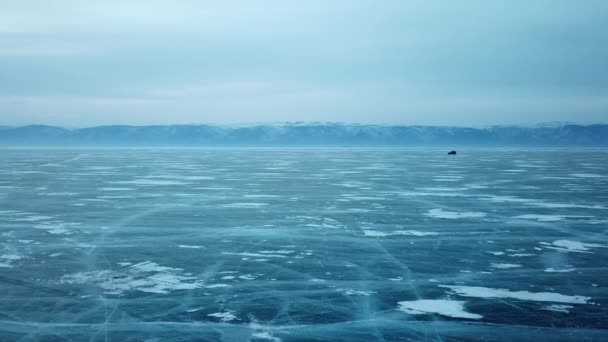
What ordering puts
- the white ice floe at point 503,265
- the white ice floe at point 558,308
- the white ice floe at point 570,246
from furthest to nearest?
the white ice floe at point 570,246 → the white ice floe at point 503,265 → the white ice floe at point 558,308

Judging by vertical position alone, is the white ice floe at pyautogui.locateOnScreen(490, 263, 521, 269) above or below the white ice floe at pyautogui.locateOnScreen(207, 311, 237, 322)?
below

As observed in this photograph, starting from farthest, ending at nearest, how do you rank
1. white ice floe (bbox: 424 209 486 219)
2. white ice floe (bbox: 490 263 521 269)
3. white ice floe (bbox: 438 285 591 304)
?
white ice floe (bbox: 424 209 486 219) < white ice floe (bbox: 490 263 521 269) < white ice floe (bbox: 438 285 591 304)

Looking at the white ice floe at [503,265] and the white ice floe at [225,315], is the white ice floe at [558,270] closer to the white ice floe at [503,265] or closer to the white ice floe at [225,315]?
the white ice floe at [503,265]

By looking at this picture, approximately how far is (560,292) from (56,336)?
553 centimetres

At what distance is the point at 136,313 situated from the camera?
6.04 metres

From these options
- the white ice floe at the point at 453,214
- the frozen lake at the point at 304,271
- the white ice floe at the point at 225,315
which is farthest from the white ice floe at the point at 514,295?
the white ice floe at the point at 453,214

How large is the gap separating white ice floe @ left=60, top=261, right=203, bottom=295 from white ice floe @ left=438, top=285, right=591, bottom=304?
126 inches

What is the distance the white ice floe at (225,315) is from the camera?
19.0 ft

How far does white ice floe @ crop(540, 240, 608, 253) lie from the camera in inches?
367

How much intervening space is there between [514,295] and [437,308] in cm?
113

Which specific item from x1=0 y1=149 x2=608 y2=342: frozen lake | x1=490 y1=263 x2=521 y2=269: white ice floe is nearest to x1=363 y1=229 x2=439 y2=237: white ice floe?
x1=0 y1=149 x2=608 y2=342: frozen lake

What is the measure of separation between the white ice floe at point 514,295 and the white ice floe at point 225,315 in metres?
2.67

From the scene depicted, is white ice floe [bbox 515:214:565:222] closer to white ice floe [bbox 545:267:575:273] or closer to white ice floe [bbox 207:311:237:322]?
white ice floe [bbox 545:267:575:273]

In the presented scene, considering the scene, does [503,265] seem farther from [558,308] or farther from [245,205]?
[245,205]
